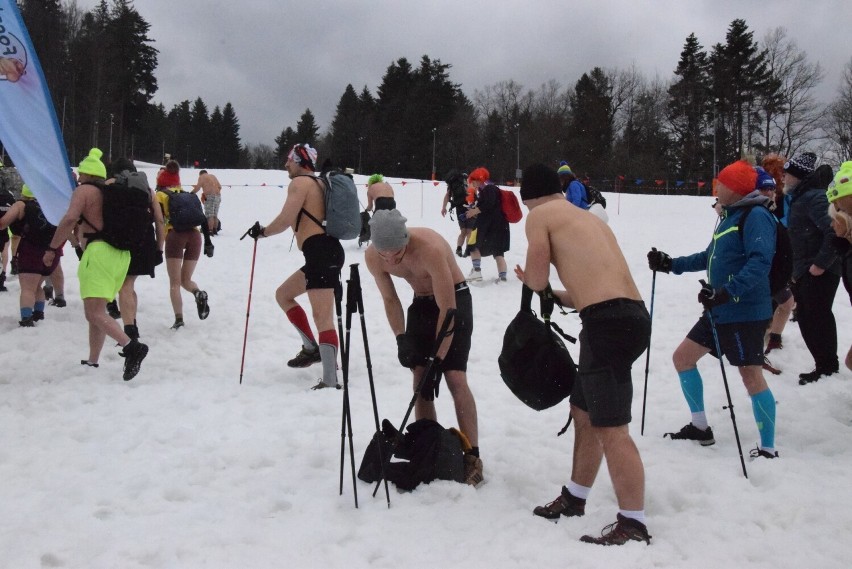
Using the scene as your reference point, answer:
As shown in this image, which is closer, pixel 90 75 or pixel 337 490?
pixel 337 490

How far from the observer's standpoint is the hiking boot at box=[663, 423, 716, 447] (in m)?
4.40

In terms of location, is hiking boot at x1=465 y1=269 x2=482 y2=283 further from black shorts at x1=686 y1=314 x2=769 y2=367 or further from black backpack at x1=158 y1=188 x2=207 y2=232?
black shorts at x1=686 y1=314 x2=769 y2=367

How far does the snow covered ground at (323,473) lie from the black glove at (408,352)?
2.36 feet

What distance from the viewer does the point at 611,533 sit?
2990 mm

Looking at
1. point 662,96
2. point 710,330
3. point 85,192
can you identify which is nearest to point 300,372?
point 85,192

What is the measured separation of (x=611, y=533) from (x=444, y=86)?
6241cm

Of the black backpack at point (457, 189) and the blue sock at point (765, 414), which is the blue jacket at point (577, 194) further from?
the blue sock at point (765, 414)

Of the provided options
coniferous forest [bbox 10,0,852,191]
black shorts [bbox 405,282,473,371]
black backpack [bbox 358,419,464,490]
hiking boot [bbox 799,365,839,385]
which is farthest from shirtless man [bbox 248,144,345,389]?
coniferous forest [bbox 10,0,852,191]

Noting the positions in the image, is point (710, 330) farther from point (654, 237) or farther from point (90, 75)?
point (90, 75)

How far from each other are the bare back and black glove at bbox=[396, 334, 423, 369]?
92cm

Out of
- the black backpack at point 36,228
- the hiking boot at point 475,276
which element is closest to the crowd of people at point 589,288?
the black backpack at point 36,228

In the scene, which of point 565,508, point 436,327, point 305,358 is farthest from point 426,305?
point 305,358

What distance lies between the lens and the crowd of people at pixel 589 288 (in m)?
3.05

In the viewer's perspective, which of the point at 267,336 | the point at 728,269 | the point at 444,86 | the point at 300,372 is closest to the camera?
the point at 728,269
